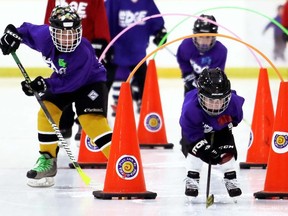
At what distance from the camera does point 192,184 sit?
523 centimetres

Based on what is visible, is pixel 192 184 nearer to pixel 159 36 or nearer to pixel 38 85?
pixel 38 85

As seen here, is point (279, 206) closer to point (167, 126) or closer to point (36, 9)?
point (167, 126)

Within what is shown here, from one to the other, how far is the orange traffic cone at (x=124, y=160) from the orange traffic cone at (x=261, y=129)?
1.24 m

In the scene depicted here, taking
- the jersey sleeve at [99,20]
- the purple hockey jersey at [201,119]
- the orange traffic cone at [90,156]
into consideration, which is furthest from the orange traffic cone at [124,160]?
the jersey sleeve at [99,20]

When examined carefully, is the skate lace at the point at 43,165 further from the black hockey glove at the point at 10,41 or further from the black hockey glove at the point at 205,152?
the black hockey glove at the point at 205,152

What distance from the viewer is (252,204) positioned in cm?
516

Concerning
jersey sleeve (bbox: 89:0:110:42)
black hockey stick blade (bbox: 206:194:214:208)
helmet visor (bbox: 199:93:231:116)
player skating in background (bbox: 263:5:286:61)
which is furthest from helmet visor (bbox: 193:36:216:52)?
player skating in background (bbox: 263:5:286:61)

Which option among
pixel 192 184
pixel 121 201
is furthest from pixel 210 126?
pixel 121 201

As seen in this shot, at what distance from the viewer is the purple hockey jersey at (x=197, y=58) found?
697 cm

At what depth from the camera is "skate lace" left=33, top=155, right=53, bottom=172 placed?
5.67 metres

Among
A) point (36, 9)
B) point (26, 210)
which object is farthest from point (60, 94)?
point (36, 9)

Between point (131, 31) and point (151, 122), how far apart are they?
1.56 meters

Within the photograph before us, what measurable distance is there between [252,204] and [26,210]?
1.25m

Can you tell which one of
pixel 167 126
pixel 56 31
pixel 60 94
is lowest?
pixel 167 126
